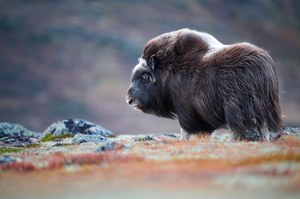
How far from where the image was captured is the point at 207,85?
10055 millimetres

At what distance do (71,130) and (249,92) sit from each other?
9.36 m

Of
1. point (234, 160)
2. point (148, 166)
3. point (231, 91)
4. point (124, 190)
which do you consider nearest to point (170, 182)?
point (124, 190)

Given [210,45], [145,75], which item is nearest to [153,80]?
[145,75]

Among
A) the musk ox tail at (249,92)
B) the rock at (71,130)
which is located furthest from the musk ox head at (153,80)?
the rock at (71,130)

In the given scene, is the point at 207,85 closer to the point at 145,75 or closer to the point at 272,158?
the point at 145,75

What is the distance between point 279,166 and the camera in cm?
636

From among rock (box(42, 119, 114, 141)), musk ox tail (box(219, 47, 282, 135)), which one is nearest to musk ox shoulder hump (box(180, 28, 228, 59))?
musk ox tail (box(219, 47, 282, 135))

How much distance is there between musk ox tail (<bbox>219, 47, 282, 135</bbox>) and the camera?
964 centimetres

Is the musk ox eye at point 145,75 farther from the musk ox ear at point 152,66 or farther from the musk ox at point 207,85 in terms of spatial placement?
the musk ox ear at point 152,66

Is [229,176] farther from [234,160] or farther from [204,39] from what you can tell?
[204,39]

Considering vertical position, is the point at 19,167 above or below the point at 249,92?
below

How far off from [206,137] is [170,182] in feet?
19.0

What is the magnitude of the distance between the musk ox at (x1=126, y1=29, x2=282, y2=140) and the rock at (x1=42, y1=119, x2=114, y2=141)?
6.08m

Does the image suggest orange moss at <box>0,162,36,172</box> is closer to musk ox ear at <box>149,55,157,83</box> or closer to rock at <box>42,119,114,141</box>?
musk ox ear at <box>149,55,157,83</box>
